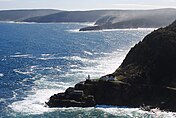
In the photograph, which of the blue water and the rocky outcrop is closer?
the blue water

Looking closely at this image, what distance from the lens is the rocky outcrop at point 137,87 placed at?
4141 inches

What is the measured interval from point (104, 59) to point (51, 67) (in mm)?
29052

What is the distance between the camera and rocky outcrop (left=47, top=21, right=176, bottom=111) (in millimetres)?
105188

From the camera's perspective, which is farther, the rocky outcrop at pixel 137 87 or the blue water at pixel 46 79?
the rocky outcrop at pixel 137 87

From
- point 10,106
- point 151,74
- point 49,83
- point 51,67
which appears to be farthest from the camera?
point 51,67

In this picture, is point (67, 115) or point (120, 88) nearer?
point (67, 115)

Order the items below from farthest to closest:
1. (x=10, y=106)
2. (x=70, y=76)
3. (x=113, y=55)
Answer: (x=113, y=55)
(x=70, y=76)
(x=10, y=106)

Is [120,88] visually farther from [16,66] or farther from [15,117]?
[16,66]

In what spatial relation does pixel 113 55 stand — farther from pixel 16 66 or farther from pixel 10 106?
A: pixel 10 106

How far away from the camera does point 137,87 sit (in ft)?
359

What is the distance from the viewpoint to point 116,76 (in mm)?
119438

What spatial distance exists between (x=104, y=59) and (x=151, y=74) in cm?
6489

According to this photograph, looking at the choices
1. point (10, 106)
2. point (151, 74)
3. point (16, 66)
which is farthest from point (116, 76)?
point (16, 66)

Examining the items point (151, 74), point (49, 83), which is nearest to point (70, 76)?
point (49, 83)
